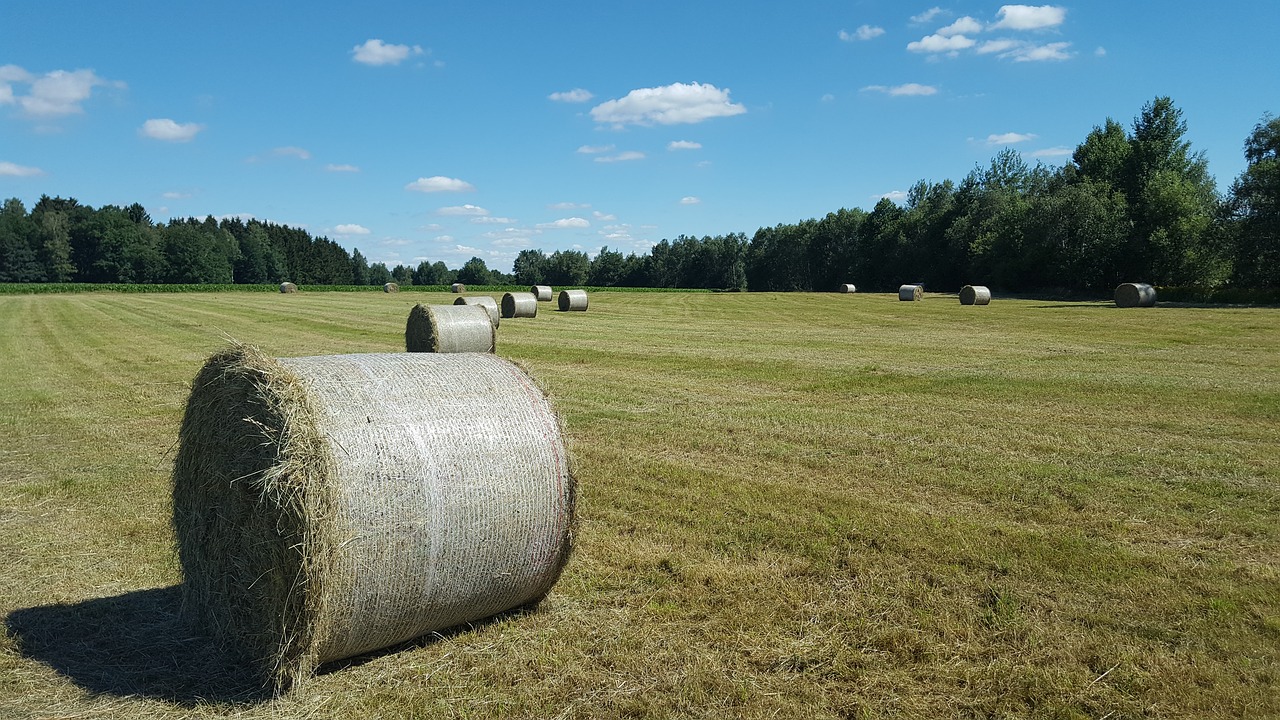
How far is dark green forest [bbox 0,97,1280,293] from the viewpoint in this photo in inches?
1984

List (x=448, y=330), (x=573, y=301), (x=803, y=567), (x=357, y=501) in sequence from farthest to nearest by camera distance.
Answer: (x=573, y=301) < (x=448, y=330) < (x=803, y=567) < (x=357, y=501)

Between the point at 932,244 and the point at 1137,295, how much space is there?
45888 mm

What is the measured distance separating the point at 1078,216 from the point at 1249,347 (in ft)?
140

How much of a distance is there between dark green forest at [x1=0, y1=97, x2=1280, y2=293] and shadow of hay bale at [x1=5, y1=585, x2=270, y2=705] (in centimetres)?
5517

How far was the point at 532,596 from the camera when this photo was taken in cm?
520

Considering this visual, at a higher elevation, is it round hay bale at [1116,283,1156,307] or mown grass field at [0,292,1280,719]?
round hay bale at [1116,283,1156,307]

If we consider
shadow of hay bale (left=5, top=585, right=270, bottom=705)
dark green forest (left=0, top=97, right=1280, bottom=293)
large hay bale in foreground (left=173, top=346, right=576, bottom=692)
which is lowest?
shadow of hay bale (left=5, top=585, right=270, bottom=705)

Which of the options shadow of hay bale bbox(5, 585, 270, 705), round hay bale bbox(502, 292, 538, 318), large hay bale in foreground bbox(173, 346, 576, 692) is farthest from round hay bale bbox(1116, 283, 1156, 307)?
shadow of hay bale bbox(5, 585, 270, 705)

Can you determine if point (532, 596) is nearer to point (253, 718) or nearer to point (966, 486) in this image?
point (253, 718)

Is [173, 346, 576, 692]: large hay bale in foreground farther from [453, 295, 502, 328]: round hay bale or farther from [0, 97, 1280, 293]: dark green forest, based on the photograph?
[0, 97, 1280, 293]: dark green forest

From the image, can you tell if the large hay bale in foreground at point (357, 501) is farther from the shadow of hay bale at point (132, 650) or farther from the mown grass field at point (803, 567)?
the mown grass field at point (803, 567)

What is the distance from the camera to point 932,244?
86.1 metres

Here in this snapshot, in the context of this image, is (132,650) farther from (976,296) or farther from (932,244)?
(932,244)

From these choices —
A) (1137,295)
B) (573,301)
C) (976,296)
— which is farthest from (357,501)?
(976,296)
